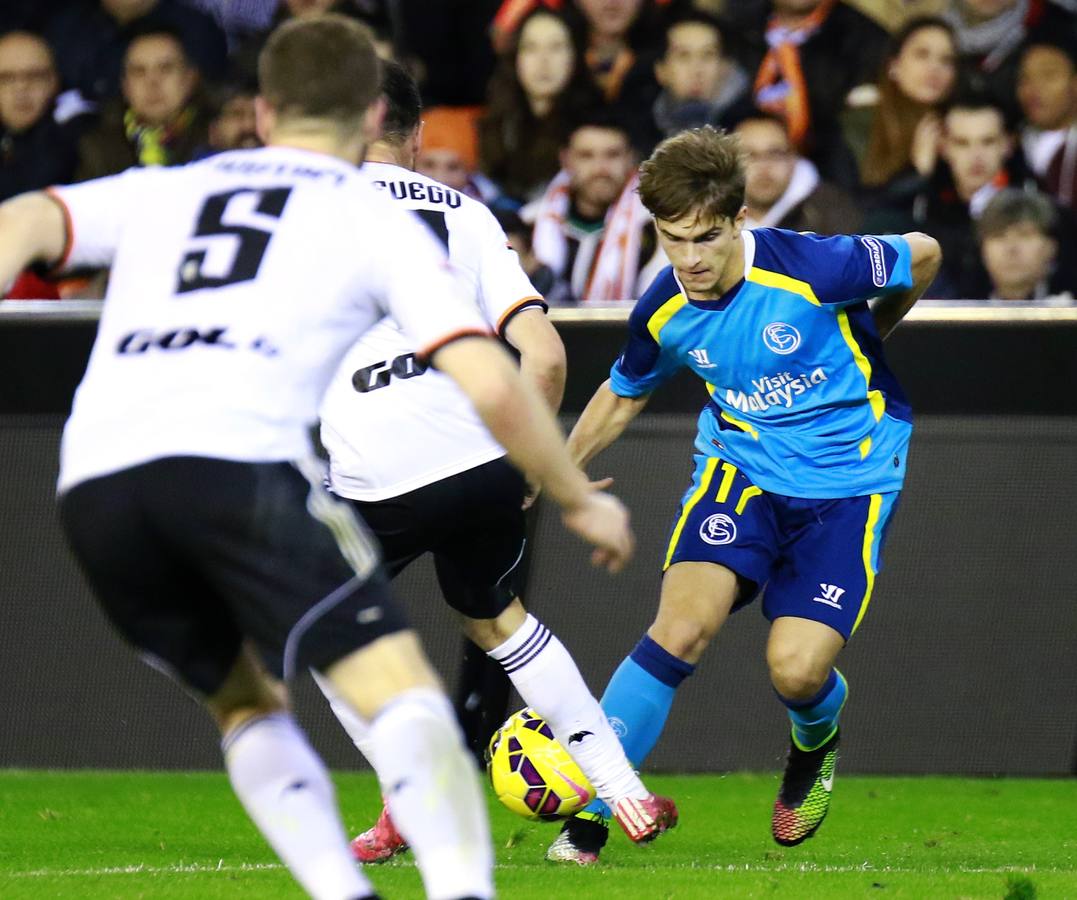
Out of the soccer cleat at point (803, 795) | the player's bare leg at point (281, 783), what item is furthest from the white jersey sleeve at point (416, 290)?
the soccer cleat at point (803, 795)

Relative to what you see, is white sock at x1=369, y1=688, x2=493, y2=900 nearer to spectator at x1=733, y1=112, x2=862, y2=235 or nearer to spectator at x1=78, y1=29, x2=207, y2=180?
Result: spectator at x1=733, y1=112, x2=862, y2=235

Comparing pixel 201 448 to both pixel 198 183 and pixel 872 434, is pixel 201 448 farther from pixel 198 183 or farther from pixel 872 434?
pixel 872 434

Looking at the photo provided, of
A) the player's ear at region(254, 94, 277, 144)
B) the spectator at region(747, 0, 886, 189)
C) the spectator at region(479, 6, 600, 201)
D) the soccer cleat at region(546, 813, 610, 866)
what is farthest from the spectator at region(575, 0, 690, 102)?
the player's ear at region(254, 94, 277, 144)

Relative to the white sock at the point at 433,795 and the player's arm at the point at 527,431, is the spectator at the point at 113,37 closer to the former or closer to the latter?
the player's arm at the point at 527,431

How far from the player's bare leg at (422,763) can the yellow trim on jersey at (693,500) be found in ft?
7.92

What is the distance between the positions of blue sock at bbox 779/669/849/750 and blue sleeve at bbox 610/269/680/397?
105 centimetres

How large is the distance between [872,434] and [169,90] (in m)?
5.39

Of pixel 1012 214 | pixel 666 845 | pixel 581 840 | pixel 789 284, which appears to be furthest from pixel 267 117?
pixel 1012 214

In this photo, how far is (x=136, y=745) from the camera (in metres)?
7.46

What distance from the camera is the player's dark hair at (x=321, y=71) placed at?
10.7 ft

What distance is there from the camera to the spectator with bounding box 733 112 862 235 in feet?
28.6

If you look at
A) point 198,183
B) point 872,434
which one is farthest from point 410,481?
point 198,183

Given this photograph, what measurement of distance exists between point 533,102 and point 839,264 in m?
4.43

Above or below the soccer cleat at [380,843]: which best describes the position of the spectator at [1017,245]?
above
